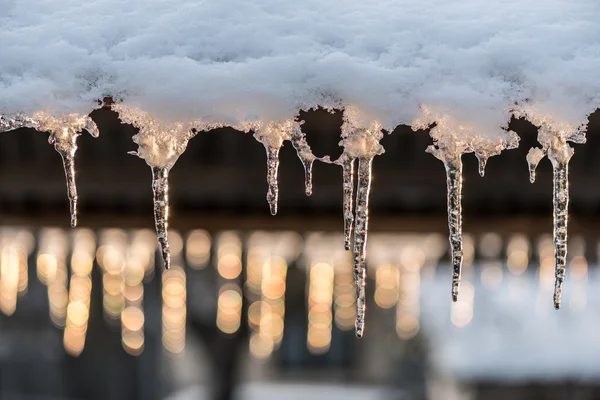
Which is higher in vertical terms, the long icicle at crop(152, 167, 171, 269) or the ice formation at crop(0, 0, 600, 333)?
the ice formation at crop(0, 0, 600, 333)

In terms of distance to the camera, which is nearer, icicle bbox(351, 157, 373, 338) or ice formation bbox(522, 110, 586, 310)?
ice formation bbox(522, 110, 586, 310)

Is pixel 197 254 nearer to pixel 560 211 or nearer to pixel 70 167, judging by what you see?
pixel 70 167

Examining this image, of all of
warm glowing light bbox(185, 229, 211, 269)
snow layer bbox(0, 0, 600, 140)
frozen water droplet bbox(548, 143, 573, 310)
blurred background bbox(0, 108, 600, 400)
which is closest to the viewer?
snow layer bbox(0, 0, 600, 140)

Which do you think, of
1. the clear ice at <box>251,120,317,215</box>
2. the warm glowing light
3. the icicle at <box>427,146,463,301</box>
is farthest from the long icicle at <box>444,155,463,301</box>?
the warm glowing light

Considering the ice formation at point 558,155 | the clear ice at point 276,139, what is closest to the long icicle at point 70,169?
the clear ice at point 276,139

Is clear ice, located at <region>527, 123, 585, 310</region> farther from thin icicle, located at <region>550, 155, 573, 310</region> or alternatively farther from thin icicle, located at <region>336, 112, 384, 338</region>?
thin icicle, located at <region>336, 112, 384, 338</region>

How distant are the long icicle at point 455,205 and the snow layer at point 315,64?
0.13 metres

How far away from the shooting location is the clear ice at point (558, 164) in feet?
2.79

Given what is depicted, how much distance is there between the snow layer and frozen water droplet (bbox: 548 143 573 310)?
90 millimetres

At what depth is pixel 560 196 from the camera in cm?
96

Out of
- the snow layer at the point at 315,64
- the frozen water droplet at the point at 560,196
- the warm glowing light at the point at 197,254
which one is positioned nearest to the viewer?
the snow layer at the point at 315,64

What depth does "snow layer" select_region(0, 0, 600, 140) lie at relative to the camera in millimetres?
796

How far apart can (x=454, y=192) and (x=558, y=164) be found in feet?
0.52

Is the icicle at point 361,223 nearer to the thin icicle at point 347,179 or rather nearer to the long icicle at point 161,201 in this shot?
the thin icicle at point 347,179
